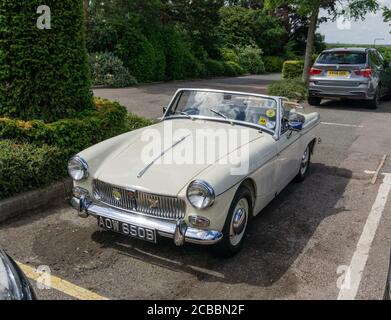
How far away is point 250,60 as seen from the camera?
29.3 metres

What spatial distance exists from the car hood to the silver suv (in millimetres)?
7763

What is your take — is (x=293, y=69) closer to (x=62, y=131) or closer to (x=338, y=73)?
(x=338, y=73)

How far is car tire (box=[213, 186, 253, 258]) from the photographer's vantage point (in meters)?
3.80

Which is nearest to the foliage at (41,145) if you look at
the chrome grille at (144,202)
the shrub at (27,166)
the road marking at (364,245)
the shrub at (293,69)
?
the shrub at (27,166)

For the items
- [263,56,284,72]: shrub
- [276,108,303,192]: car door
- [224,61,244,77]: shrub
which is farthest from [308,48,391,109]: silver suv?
[263,56,284,72]: shrub

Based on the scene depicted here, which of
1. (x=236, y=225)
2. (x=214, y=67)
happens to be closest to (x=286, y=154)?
(x=236, y=225)

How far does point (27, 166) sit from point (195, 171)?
2.34 metres

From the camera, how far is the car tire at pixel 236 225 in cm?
380

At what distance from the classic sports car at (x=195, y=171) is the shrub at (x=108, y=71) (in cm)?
1060

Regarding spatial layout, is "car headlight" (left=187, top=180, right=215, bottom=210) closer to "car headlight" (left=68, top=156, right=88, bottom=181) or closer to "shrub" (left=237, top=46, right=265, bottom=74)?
"car headlight" (left=68, top=156, right=88, bottom=181)

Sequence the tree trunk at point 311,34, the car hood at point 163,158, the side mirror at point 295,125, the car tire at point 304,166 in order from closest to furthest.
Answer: the car hood at point 163,158 < the side mirror at point 295,125 < the car tire at point 304,166 < the tree trunk at point 311,34

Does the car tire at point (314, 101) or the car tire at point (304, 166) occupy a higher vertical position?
the car tire at point (314, 101)

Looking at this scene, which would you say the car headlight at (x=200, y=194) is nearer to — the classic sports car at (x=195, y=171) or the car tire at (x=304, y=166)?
the classic sports car at (x=195, y=171)
